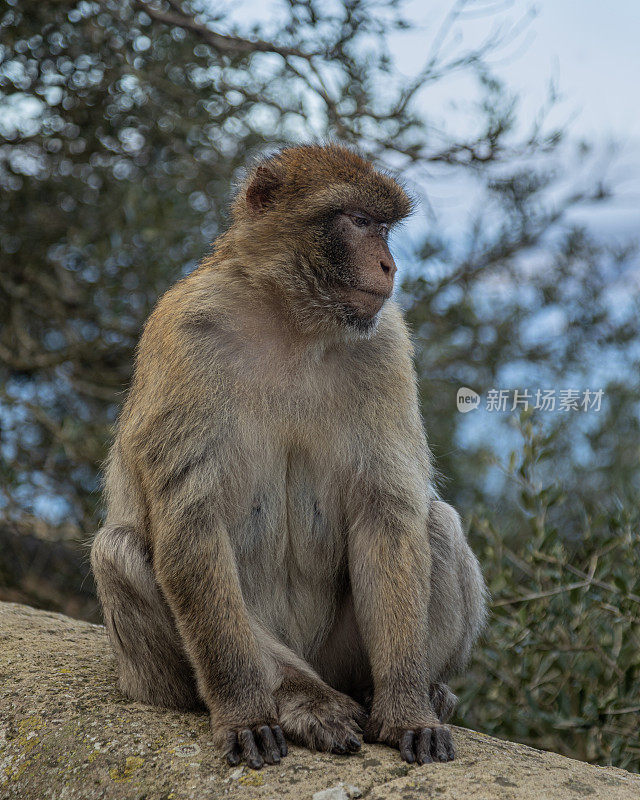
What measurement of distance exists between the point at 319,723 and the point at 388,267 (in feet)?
4.96

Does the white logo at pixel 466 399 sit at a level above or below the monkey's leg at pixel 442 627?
above

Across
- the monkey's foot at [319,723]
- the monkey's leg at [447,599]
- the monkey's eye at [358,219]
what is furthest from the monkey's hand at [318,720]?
the monkey's eye at [358,219]

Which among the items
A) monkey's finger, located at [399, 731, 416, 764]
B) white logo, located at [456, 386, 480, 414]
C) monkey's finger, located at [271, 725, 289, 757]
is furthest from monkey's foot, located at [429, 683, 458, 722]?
white logo, located at [456, 386, 480, 414]

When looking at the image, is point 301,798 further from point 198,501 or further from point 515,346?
point 515,346

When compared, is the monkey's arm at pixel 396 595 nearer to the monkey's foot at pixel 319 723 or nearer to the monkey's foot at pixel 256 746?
the monkey's foot at pixel 319 723

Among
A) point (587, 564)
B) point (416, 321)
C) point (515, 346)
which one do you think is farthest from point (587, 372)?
point (587, 564)

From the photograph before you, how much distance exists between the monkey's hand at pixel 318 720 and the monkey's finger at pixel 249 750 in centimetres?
14

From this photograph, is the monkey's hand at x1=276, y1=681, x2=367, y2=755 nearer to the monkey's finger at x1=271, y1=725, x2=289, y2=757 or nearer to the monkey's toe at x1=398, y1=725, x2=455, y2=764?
the monkey's finger at x1=271, y1=725, x2=289, y2=757

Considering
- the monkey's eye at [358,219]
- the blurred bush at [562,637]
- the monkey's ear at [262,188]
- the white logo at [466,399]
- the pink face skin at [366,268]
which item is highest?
the monkey's ear at [262,188]

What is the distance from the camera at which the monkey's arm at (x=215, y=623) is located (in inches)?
110

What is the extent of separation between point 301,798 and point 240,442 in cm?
110

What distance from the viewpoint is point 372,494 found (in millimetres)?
3064

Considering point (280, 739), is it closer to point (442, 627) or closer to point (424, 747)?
point (424, 747)

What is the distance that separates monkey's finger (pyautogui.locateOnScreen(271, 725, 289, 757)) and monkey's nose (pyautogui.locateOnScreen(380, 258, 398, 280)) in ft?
5.01
